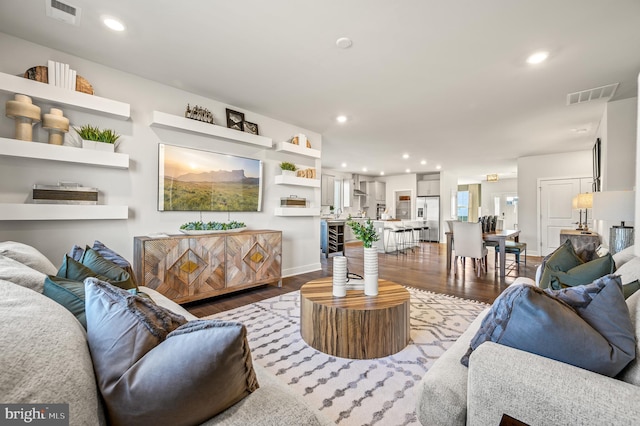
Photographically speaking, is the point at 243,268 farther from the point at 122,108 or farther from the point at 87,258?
the point at 122,108

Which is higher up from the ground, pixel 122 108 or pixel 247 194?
pixel 122 108

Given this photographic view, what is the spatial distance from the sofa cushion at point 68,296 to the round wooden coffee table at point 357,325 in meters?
1.46

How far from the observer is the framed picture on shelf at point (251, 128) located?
4051mm

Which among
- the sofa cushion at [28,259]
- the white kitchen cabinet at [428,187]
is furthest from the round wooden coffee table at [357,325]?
the white kitchen cabinet at [428,187]

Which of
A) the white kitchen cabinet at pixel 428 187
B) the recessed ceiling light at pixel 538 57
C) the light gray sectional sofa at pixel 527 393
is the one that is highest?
the recessed ceiling light at pixel 538 57

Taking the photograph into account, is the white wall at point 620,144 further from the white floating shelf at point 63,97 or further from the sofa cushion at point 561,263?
the white floating shelf at point 63,97

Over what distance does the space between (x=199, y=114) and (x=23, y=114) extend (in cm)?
159

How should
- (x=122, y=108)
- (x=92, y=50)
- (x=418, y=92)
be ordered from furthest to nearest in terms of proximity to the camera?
(x=418, y=92), (x=122, y=108), (x=92, y=50)

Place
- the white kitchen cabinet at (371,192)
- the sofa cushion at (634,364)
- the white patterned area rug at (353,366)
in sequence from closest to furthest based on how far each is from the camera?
the sofa cushion at (634,364) → the white patterned area rug at (353,366) → the white kitchen cabinet at (371,192)

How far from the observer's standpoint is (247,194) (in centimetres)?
410

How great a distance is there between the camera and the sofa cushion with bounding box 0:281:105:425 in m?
0.50

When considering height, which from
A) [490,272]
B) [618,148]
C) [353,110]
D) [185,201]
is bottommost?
[490,272]

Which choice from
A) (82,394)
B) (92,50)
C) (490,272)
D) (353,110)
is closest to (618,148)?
(490,272)

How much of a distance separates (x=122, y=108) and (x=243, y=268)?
2.25 meters
